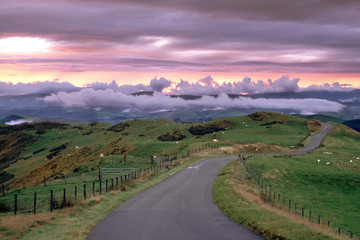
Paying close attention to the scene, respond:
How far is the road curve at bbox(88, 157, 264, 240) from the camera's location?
19.9 m

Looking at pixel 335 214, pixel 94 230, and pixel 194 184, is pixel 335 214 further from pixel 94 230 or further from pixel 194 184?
pixel 94 230

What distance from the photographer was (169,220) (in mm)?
23953

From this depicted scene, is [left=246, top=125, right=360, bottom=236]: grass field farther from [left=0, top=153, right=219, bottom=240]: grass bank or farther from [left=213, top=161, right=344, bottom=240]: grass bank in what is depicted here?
[left=0, top=153, right=219, bottom=240]: grass bank

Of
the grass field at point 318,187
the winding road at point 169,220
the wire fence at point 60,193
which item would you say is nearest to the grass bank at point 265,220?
the winding road at point 169,220

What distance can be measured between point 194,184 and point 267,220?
73.3 feet

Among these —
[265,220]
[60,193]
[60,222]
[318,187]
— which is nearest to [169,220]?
[265,220]

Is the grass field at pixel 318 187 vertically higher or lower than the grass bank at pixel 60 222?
lower

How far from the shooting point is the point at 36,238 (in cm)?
1891

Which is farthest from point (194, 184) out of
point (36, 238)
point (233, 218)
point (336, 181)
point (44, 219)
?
point (336, 181)

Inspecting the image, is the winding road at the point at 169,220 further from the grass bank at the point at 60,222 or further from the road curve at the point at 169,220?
the grass bank at the point at 60,222

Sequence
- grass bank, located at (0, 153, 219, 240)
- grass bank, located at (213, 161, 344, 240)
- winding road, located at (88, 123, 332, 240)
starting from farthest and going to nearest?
1. winding road, located at (88, 123, 332, 240)
2. grass bank, located at (0, 153, 219, 240)
3. grass bank, located at (213, 161, 344, 240)

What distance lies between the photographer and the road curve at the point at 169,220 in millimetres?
19938

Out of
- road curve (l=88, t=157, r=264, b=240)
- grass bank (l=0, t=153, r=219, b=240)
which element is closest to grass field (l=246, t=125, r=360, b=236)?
road curve (l=88, t=157, r=264, b=240)

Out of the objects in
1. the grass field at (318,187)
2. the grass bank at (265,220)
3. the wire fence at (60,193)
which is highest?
the grass bank at (265,220)
